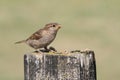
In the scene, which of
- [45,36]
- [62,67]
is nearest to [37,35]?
[45,36]

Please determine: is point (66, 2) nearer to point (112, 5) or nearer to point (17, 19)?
point (112, 5)

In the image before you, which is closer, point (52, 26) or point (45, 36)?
point (52, 26)

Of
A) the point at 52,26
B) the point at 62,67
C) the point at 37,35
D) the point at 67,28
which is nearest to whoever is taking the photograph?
the point at 62,67

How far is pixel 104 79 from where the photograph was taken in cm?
1656

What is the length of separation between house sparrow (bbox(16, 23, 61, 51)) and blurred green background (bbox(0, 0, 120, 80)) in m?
7.07

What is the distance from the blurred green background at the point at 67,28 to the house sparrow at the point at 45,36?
707 cm

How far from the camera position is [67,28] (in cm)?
2388

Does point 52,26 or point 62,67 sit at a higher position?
point 52,26

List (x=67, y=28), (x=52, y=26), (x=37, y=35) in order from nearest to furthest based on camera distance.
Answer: (x=52, y=26) < (x=37, y=35) < (x=67, y=28)

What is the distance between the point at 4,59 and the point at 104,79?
3019 mm

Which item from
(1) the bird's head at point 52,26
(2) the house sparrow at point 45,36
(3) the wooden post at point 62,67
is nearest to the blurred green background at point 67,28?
(2) the house sparrow at point 45,36

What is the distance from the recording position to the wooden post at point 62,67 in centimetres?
626

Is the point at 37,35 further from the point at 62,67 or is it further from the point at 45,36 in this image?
the point at 62,67

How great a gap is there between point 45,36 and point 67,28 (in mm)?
14673
